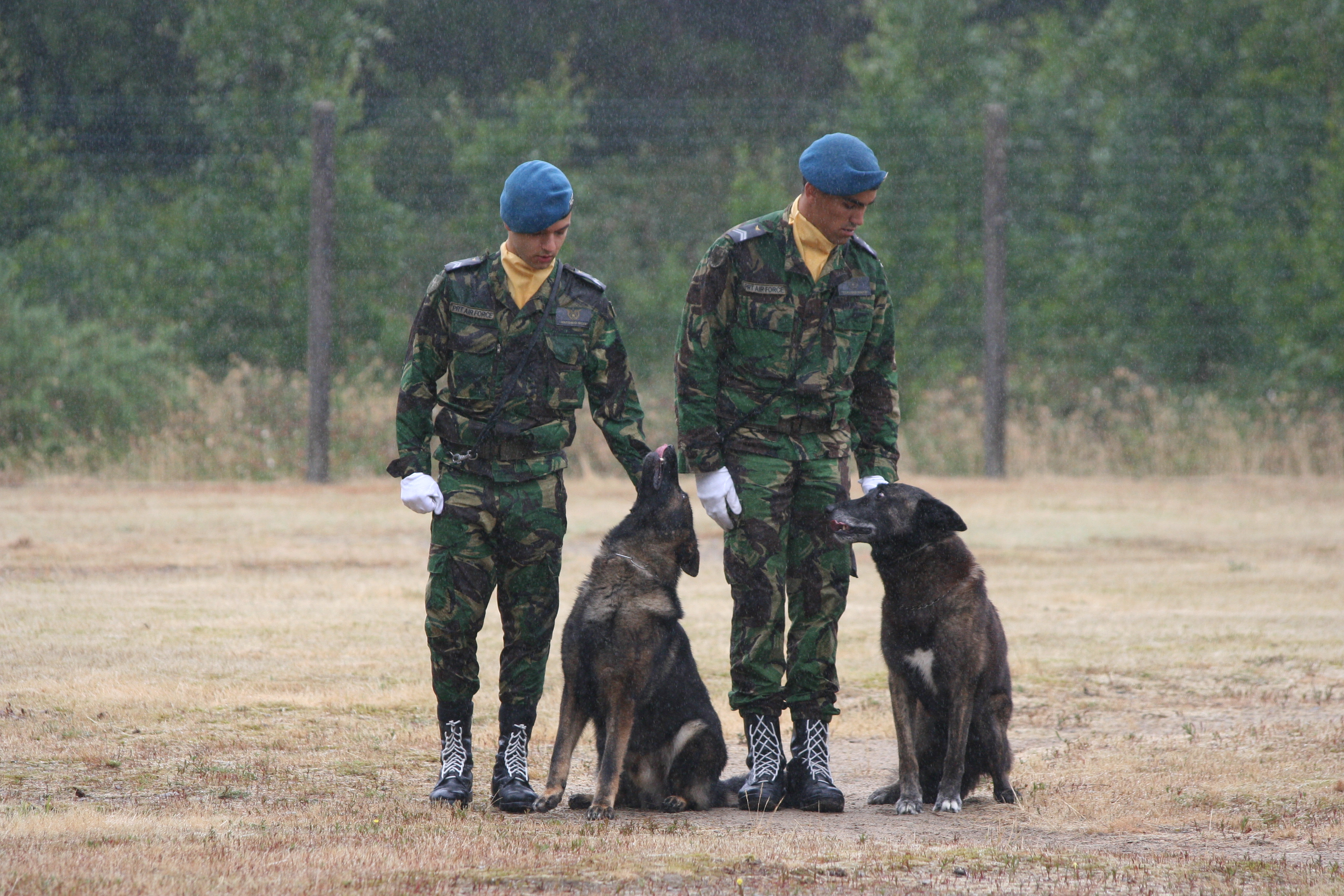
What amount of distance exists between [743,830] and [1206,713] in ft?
9.95

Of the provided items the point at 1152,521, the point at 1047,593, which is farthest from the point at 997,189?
the point at 1047,593

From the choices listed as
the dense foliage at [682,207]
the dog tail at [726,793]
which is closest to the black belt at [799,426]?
the dog tail at [726,793]

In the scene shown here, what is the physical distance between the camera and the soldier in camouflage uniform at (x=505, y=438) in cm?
464

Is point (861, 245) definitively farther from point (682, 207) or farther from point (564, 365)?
point (682, 207)

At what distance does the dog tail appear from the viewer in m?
4.85

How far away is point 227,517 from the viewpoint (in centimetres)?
1287

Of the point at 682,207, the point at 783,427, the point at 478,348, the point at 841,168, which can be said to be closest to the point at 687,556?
the point at 783,427

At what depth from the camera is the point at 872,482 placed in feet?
16.5

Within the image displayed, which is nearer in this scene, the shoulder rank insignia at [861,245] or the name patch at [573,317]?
the name patch at [573,317]

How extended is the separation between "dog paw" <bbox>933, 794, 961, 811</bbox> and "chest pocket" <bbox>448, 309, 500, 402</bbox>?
1.93 m

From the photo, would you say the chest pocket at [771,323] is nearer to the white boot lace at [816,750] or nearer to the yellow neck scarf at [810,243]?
the yellow neck scarf at [810,243]

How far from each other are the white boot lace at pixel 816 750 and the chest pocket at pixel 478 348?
150 cm

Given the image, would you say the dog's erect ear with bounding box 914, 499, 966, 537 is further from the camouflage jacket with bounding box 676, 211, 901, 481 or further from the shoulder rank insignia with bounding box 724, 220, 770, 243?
the shoulder rank insignia with bounding box 724, 220, 770, 243

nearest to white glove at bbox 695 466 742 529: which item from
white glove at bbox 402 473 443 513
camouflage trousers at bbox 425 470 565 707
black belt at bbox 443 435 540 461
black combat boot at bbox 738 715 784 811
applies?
camouflage trousers at bbox 425 470 565 707
